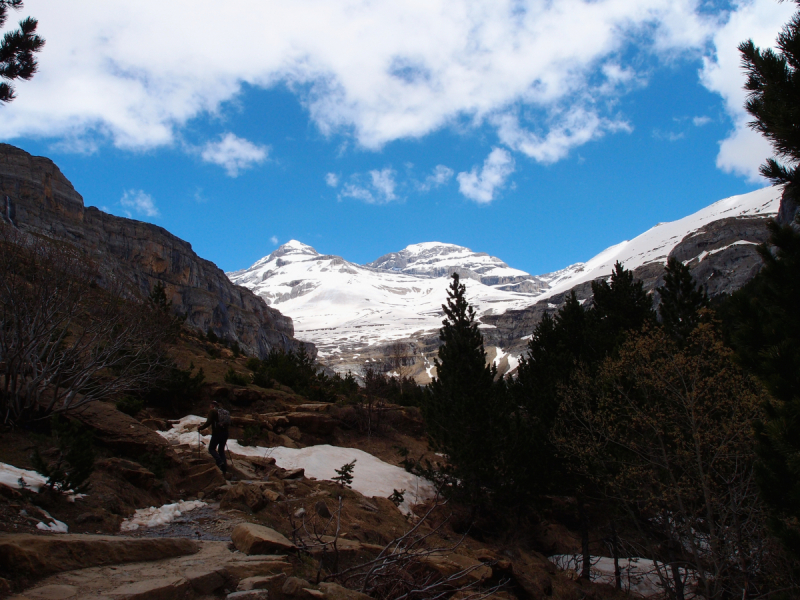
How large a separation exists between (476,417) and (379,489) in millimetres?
4170

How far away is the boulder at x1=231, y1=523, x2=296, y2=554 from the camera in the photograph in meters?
5.34

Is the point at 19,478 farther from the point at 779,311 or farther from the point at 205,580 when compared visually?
the point at 779,311

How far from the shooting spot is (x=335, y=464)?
14922 mm

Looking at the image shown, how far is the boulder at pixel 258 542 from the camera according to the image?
534 cm

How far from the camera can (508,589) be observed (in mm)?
8445

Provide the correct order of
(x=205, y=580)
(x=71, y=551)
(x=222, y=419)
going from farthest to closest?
(x=222, y=419) < (x=71, y=551) < (x=205, y=580)

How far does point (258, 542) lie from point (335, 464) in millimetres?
9910

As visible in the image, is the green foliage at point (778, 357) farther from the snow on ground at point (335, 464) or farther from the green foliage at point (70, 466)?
the green foliage at point (70, 466)

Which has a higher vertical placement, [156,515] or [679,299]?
[679,299]

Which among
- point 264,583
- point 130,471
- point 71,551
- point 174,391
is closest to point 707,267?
point 174,391

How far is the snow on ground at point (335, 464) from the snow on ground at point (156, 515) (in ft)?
12.7

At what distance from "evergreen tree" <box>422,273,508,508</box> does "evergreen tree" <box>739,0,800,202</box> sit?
38.8 ft

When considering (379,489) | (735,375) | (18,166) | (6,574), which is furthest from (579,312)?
(18,166)

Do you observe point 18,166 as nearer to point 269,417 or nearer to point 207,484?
point 269,417
